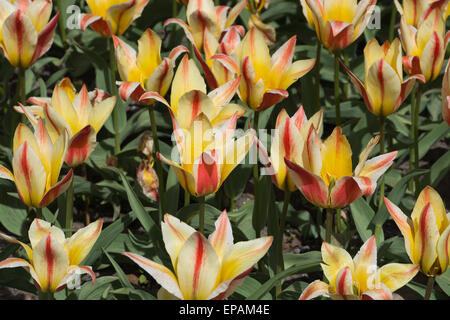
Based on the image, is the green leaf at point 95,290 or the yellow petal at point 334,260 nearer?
the yellow petal at point 334,260

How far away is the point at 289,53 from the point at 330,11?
30 centimetres

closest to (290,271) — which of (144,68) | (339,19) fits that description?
(144,68)

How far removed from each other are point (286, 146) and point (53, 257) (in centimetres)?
57

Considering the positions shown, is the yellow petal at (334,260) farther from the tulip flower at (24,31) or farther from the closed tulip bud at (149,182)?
the tulip flower at (24,31)

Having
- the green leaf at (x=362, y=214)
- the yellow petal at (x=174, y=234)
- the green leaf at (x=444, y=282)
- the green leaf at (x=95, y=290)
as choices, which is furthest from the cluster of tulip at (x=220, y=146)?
the green leaf at (x=444, y=282)

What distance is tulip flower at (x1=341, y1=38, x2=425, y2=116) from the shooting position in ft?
6.31

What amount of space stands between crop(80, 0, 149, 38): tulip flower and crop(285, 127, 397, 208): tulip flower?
95 cm

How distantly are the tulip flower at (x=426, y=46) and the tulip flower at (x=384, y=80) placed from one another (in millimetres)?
86

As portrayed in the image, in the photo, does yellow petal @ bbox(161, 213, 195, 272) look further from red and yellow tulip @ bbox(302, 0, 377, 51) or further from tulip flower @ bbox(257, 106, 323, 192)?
red and yellow tulip @ bbox(302, 0, 377, 51)

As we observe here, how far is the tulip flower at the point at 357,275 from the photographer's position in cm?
149
